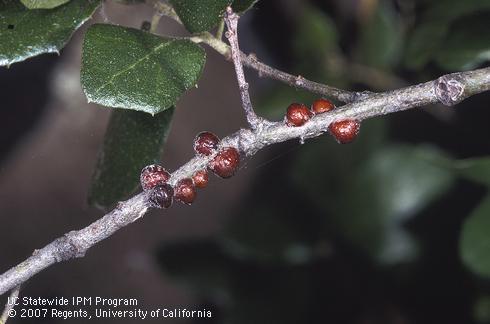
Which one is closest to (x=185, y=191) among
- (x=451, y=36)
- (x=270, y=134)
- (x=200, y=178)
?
(x=200, y=178)

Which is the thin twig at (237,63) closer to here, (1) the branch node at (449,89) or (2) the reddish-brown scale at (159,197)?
(2) the reddish-brown scale at (159,197)

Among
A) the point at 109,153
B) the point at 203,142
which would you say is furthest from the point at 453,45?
the point at 109,153

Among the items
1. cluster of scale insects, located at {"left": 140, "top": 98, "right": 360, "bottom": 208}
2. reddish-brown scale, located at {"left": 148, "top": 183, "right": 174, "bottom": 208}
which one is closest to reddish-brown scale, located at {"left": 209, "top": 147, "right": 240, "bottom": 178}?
cluster of scale insects, located at {"left": 140, "top": 98, "right": 360, "bottom": 208}

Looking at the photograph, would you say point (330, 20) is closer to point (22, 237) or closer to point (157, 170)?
point (157, 170)

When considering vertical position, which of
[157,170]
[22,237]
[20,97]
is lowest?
[157,170]

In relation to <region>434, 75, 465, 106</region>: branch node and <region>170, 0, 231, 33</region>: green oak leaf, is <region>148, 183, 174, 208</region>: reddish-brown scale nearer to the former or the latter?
<region>170, 0, 231, 33</region>: green oak leaf

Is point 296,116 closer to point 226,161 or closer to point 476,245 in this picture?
point 226,161

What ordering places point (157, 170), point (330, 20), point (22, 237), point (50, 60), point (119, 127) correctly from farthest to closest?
point (50, 60) → point (22, 237) → point (330, 20) → point (119, 127) → point (157, 170)
